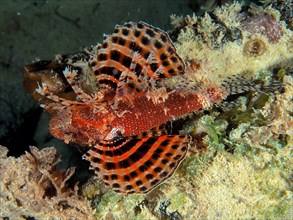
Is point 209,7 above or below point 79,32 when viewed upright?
below

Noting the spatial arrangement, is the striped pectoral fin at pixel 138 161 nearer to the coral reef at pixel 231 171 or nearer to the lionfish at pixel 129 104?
the lionfish at pixel 129 104

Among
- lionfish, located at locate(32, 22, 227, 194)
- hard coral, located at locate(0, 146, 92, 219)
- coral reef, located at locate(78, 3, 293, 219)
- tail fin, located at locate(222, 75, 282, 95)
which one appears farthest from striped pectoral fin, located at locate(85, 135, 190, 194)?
tail fin, located at locate(222, 75, 282, 95)

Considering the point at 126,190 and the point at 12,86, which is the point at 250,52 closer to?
the point at 126,190

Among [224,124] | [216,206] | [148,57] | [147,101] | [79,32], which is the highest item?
[79,32]

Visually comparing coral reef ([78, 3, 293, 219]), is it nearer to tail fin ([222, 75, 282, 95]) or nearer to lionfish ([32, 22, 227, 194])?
tail fin ([222, 75, 282, 95])

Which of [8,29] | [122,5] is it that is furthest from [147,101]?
[8,29]

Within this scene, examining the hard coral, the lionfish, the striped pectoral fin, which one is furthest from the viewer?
the lionfish
